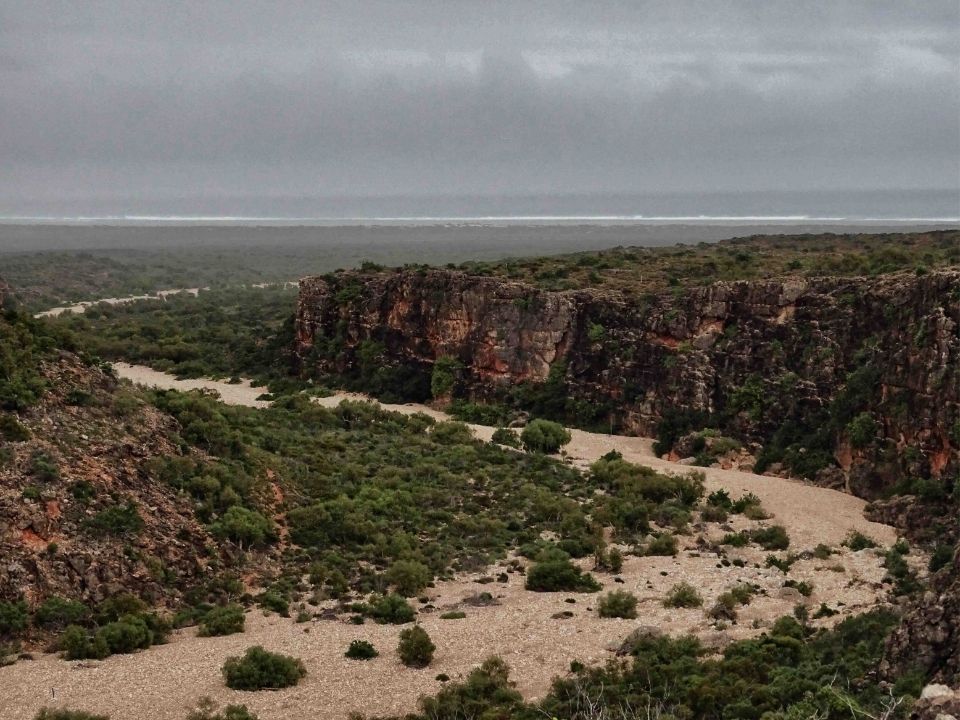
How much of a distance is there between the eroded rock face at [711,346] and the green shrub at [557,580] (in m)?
14.3

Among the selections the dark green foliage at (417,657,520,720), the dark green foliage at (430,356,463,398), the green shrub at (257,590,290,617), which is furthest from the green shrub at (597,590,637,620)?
the dark green foliage at (430,356,463,398)

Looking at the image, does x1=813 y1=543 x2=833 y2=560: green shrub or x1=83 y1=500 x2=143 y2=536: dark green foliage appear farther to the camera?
x1=813 y1=543 x2=833 y2=560: green shrub

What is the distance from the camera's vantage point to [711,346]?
48.1 meters

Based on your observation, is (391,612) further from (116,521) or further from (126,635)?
(116,521)

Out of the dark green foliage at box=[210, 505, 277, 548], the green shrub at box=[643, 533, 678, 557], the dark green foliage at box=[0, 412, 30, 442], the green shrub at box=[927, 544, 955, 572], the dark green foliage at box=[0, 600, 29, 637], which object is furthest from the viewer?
the green shrub at box=[643, 533, 678, 557]

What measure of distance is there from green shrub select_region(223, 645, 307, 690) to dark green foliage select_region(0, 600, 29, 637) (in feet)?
16.6

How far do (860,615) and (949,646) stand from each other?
267 inches

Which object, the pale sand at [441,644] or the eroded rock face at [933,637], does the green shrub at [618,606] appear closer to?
the pale sand at [441,644]

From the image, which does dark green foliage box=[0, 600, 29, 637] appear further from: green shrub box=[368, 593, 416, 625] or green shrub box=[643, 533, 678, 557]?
green shrub box=[643, 533, 678, 557]

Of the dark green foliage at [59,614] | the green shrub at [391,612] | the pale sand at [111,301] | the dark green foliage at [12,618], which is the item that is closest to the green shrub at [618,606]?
the green shrub at [391,612]

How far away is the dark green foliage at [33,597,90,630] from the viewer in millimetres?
24125

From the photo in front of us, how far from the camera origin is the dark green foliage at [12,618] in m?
23.5

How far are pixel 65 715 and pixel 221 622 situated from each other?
557 cm

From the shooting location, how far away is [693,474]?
131ft
